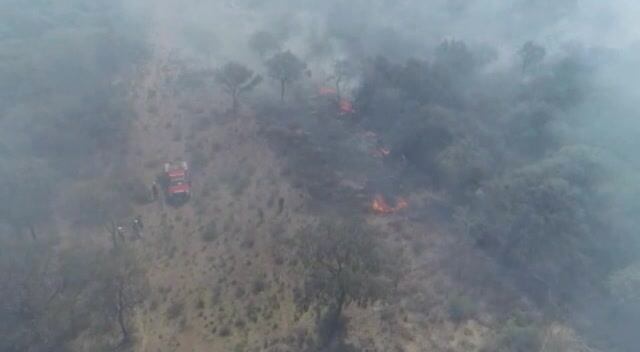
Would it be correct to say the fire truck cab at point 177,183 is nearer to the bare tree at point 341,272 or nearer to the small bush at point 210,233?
the small bush at point 210,233

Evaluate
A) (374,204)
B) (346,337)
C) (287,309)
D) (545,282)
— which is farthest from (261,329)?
(545,282)

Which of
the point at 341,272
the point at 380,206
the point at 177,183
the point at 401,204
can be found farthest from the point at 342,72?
the point at 341,272

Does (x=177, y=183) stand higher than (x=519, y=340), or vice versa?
(x=177, y=183)

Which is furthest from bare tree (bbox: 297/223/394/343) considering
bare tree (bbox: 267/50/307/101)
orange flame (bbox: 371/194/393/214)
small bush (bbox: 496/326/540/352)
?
bare tree (bbox: 267/50/307/101)

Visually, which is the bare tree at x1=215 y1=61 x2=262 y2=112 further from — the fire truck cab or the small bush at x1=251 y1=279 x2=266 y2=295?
the small bush at x1=251 y1=279 x2=266 y2=295

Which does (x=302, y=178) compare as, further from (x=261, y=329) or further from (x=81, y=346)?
(x=81, y=346)

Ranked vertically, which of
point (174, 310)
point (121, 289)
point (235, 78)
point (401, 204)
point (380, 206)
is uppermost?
point (235, 78)

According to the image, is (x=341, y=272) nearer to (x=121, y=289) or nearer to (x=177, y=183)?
(x=121, y=289)
